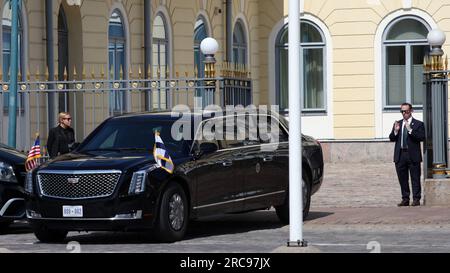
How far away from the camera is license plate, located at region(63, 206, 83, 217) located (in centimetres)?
1658

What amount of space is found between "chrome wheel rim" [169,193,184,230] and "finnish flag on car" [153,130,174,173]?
14.9 inches

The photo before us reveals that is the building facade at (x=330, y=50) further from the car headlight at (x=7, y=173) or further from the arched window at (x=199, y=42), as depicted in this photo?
the car headlight at (x=7, y=173)

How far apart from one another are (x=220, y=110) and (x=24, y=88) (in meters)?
5.16

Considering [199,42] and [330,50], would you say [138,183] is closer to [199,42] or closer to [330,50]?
[199,42]

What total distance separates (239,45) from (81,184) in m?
20.9

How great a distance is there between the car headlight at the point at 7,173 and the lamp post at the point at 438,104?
6.82m

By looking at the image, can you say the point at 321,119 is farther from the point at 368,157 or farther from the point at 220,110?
the point at 220,110

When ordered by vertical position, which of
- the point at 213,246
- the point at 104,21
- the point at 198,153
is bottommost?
the point at 213,246

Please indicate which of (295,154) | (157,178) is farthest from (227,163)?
(295,154)

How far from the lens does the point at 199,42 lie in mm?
35000

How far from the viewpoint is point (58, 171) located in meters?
16.9

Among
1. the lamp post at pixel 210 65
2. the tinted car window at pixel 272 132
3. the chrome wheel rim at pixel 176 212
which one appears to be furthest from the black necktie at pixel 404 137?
the chrome wheel rim at pixel 176 212

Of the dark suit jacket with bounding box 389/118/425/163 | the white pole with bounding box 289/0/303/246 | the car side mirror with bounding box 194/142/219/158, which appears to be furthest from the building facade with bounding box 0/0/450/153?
the white pole with bounding box 289/0/303/246
